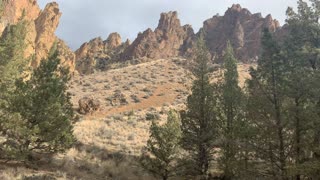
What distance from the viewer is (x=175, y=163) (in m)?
28.5

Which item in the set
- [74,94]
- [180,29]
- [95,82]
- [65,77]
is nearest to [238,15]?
[180,29]

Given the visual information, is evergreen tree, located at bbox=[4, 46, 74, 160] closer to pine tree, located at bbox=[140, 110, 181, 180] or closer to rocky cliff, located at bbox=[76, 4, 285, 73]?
pine tree, located at bbox=[140, 110, 181, 180]

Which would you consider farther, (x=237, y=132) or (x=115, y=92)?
(x=115, y=92)

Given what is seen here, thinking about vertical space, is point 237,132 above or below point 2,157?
above

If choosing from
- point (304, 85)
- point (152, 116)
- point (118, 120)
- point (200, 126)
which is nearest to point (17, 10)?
point (118, 120)

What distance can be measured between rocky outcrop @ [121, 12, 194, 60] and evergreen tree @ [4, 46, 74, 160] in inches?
3508

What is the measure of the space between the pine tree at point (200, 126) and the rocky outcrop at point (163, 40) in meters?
85.4

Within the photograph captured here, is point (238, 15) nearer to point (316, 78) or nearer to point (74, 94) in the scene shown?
point (74, 94)

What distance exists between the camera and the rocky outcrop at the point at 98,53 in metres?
119

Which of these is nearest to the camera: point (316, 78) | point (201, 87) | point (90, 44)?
point (316, 78)

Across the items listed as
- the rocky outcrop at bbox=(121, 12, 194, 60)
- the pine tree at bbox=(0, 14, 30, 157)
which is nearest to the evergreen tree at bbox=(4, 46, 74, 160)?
the pine tree at bbox=(0, 14, 30, 157)

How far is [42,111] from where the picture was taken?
23047 millimetres

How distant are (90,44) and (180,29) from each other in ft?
99.6

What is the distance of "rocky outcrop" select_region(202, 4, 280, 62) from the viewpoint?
4373 inches
